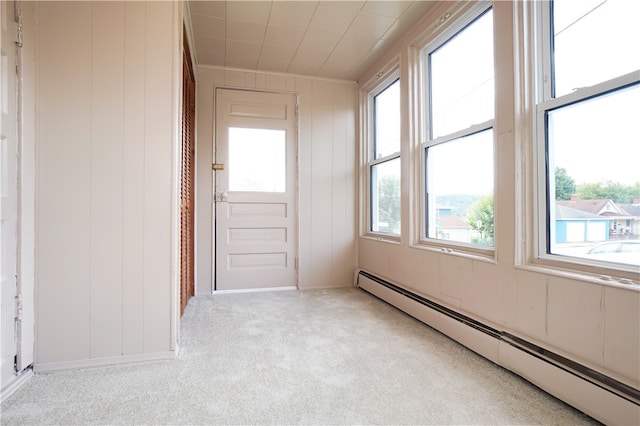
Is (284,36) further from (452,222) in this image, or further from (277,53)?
(452,222)

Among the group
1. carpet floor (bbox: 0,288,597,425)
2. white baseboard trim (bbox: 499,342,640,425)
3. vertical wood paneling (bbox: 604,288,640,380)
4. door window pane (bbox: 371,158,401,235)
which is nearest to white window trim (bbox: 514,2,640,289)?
vertical wood paneling (bbox: 604,288,640,380)

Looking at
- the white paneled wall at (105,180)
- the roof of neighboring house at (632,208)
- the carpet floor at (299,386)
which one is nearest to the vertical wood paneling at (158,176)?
the white paneled wall at (105,180)

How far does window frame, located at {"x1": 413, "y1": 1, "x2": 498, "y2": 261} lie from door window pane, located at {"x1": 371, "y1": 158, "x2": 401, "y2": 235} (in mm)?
398

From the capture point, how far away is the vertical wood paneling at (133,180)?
184 cm

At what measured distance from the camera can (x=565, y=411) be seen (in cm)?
138

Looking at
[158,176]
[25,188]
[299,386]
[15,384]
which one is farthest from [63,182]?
[299,386]

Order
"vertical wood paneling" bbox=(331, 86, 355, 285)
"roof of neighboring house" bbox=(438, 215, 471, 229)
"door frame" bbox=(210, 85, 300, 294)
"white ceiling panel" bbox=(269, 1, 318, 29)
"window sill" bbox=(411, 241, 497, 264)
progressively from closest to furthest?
"window sill" bbox=(411, 241, 497, 264), "roof of neighboring house" bbox=(438, 215, 471, 229), "white ceiling panel" bbox=(269, 1, 318, 29), "door frame" bbox=(210, 85, 300, 294), "vertical wood paneling" bbox=(331, 86, 355, 285)

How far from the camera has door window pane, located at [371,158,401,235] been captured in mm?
3170

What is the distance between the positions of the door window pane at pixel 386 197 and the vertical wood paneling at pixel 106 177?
2322mm

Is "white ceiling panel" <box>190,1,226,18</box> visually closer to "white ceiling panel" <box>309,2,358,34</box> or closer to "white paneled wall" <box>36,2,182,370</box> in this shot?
"white paneled wall" <box>36,2,182,370</box>

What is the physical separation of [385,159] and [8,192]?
286 centimetres

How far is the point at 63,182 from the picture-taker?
176 centimetres

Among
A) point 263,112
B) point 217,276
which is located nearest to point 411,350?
point 217,276

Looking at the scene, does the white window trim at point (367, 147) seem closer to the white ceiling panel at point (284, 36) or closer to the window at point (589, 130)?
the white ceiling panel at point (284, 36)
